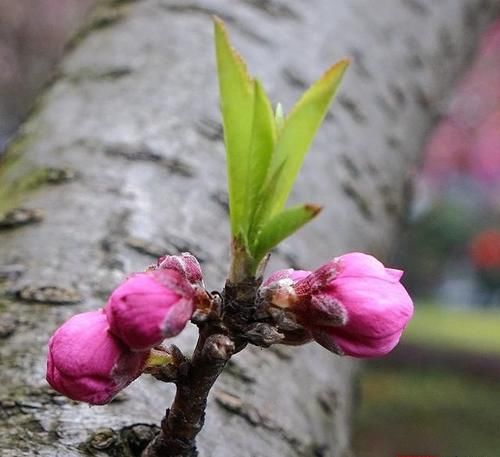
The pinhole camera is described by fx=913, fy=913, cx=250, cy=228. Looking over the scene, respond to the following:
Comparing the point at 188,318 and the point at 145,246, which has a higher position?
the point at 188,318

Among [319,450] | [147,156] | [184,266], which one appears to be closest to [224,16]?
[147,156]

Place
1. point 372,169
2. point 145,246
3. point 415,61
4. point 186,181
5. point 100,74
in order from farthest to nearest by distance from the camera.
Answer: point 415,61 < point 372,169 < point 100,74 < point 186,181 < point 145,246

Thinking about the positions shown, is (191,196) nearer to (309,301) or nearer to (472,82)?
(309,301)

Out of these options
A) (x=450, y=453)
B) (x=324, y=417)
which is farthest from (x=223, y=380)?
(x=450, y=453)

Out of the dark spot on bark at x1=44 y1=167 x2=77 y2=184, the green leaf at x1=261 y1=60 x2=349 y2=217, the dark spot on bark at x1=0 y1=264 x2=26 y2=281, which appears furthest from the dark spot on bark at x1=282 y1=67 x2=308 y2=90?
the green leaf at x1=261 y1=60 x2=349 y2=217

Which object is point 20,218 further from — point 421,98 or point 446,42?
point 446,42

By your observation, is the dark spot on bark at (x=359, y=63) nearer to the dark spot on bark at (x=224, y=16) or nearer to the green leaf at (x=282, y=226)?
the dark spot on bark at (x=224, y=16)
